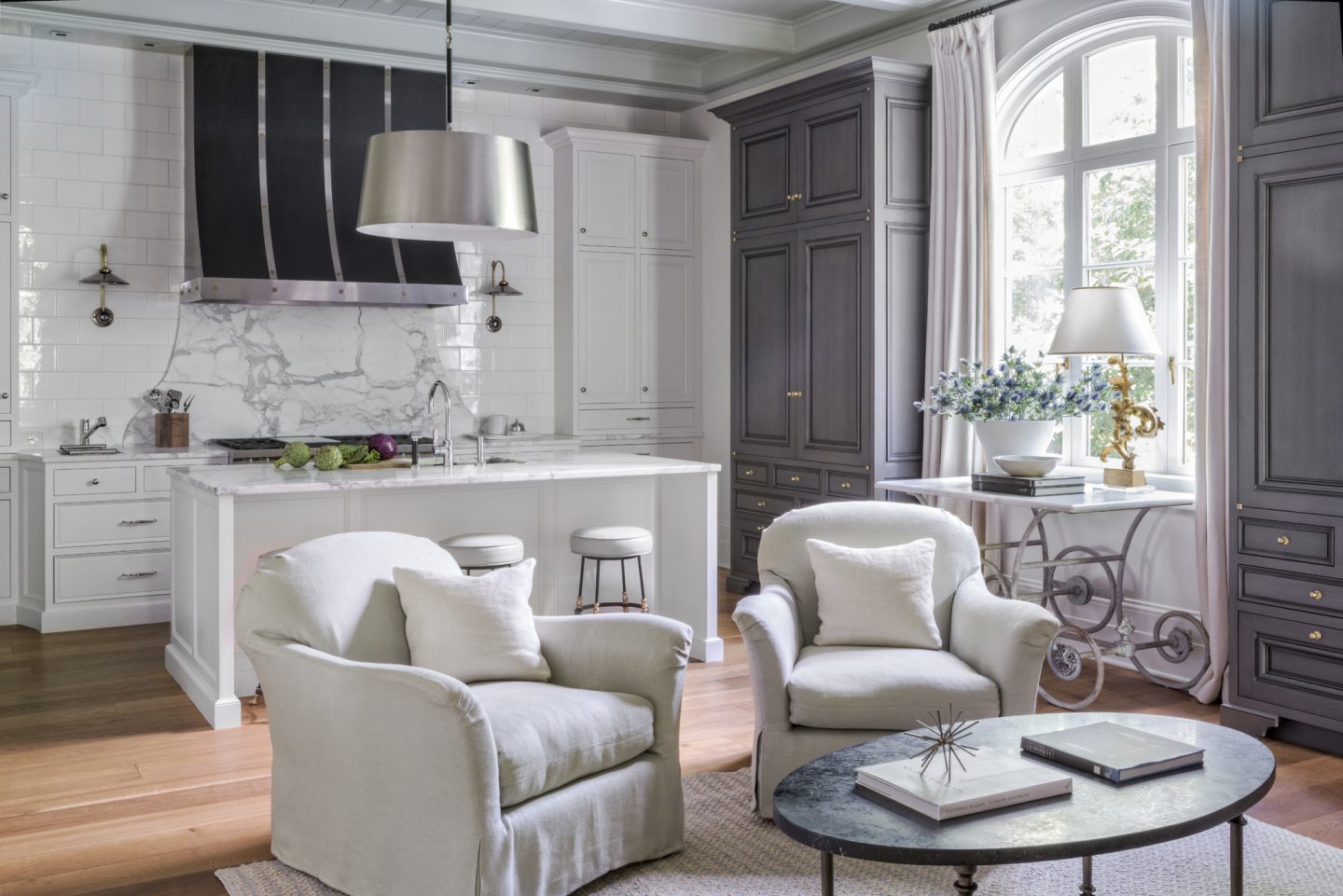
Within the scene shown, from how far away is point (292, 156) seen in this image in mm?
6547

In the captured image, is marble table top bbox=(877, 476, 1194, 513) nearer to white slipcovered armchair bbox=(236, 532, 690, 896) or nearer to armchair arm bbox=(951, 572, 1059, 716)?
armchair arm bbox=(951, 572, 1059, 716)

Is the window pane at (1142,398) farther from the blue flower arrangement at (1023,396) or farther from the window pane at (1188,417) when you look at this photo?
the blue flower arrangement at (1023,396)

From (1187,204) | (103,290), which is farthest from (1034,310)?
(103,290)

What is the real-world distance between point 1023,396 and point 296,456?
2.81m

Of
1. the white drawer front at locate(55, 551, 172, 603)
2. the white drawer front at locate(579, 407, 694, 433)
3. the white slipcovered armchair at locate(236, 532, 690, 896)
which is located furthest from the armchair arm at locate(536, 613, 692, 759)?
the white drawer front at locate(579, 407, 694, 433)

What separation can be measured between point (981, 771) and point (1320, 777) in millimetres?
1966

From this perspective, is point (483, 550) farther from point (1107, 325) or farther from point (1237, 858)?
point (1237, 858)

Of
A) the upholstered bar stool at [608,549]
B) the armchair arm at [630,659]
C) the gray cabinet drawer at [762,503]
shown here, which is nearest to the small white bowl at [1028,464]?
the upholstered bar stool at [608,549]

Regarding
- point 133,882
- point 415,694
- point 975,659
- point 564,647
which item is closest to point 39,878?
point 133,882

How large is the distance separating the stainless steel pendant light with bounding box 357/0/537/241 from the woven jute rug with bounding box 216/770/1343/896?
5.75ft

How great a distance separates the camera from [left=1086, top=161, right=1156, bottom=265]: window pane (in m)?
5.15

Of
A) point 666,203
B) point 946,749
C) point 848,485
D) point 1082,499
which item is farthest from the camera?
point 666,203

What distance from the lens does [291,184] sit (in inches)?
257

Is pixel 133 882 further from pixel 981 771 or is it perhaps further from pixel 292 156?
pixel 292 156
